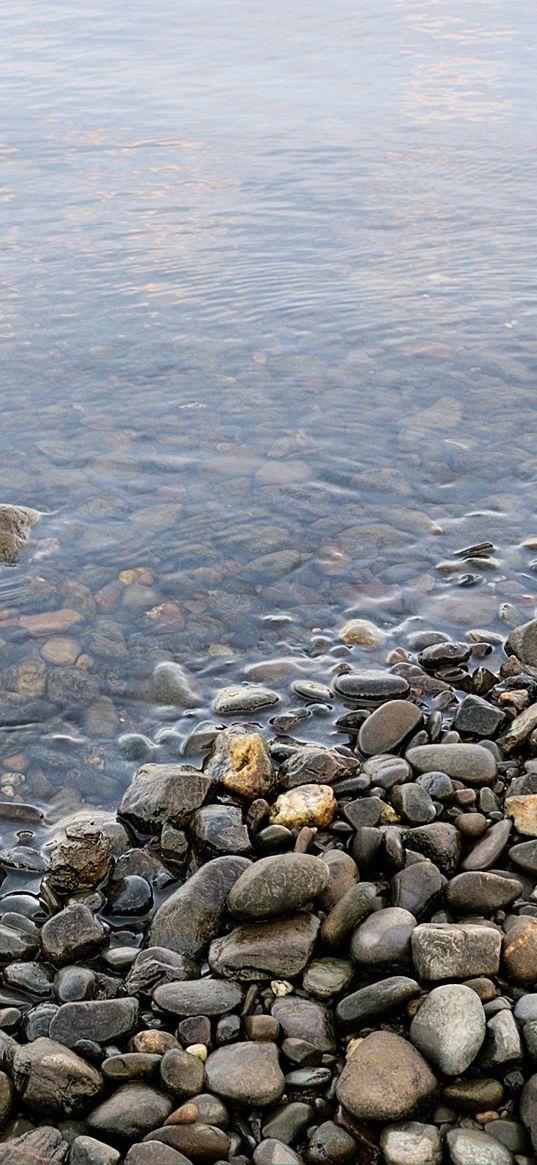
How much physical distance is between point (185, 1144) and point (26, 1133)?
1.68ft

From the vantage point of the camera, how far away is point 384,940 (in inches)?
150

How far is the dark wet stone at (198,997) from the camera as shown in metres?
3.71

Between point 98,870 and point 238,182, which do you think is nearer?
point 98,870

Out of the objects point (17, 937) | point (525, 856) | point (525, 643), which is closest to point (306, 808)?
point (525, 856)

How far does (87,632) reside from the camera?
20.9 feet

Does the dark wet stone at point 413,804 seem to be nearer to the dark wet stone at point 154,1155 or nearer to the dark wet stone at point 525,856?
the dark wet stone at point 525,856

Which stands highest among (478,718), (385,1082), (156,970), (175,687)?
(385,1082)

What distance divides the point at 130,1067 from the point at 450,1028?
1.06 meters

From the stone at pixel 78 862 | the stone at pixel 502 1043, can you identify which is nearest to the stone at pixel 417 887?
the stone at pixel 502 1043

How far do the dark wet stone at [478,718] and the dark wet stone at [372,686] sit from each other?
0.37 m

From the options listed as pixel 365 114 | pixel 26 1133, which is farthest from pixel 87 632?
pixel 365 114

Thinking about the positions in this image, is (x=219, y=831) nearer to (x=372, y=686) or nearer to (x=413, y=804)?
(x=413, y=804)

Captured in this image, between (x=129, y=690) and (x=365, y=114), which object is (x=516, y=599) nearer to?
(x=129, y=690)

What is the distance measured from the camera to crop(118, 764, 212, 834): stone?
470 centimetres
